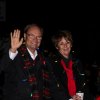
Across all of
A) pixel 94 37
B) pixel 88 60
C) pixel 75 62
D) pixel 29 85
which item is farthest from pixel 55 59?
pixel 94 37

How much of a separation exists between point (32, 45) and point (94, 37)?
26.6 ft

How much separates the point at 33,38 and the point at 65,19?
28.9 feet

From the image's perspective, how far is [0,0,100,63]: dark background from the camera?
1342 cm

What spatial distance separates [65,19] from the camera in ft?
46.4

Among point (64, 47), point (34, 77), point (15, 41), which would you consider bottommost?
point (34, 77)

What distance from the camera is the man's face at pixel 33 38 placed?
17.6ft

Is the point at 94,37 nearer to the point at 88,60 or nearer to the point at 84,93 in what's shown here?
the point at 88,60

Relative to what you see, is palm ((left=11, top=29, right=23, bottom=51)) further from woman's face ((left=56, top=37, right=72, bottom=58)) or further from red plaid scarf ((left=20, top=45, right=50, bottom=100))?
woman's face ((left=56, top=37, right=72, bottom=58))

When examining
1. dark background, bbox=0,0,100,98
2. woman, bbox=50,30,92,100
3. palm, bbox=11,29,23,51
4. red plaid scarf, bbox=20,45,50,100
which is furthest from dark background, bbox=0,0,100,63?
palm, bbox=11,29,23,51

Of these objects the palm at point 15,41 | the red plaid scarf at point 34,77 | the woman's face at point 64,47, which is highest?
the palm at point 15,41

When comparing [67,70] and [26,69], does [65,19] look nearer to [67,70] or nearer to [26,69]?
[67,70]

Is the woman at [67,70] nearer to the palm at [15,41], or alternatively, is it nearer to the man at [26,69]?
the man at [26,69]

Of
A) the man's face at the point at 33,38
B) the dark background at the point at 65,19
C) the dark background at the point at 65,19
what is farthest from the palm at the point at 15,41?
the dark background at the point at 65,19

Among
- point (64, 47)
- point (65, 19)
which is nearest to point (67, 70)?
point (64, 47)
